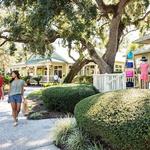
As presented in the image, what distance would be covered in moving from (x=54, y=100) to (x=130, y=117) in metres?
7.85

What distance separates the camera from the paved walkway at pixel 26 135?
8.46 meters

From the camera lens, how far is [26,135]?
9727 millimetres

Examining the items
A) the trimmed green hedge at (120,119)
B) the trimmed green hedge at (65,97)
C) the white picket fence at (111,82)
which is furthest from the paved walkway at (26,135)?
the white picket fence at (111,82)

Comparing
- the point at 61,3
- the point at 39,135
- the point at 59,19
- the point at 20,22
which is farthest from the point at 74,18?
the point at 39,135

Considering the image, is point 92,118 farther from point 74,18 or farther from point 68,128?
point 74,18

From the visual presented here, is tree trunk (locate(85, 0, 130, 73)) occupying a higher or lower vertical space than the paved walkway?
higher

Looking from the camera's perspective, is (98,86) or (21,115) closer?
(21,115)

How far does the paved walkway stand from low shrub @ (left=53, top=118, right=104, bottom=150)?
0.24m

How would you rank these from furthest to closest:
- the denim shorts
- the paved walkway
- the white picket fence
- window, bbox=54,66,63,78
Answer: window, bbox=54,66,63,78
the white picket fence
the denim shorts
the paved walkway

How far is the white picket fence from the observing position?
15.8 m

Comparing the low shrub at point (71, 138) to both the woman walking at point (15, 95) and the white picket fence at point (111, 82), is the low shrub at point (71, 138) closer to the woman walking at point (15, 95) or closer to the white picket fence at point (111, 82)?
the woman walking at point (15, 95)

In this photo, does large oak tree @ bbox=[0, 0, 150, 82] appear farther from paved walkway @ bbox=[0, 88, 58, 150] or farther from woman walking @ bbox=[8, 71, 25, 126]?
paved walkway @ bbox=[0, 88, 58, 150]

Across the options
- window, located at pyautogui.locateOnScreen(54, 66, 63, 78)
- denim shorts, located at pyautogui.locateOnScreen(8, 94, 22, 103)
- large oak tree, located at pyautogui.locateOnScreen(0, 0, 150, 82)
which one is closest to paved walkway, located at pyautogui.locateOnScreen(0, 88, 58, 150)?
denim shorts, located at pyautogui.locateOnScreen(8, 94, 22, 103)

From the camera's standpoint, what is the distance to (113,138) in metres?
6.43
